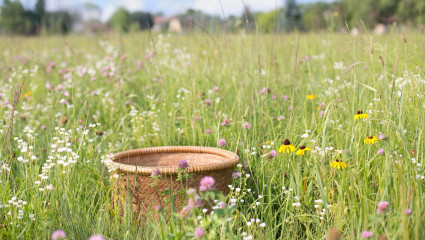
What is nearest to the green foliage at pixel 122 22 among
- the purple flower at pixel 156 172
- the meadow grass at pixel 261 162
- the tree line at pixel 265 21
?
the tree line at pixel 265 21

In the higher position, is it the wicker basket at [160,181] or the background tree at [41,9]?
the background tree at [41,9]

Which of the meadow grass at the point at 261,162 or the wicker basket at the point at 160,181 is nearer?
the meadow grass at the point at 261,162

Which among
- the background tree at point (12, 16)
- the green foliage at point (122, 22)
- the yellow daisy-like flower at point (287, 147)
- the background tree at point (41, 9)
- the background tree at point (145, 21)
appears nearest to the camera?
the yellow daisy-like flower at point (287, 147)

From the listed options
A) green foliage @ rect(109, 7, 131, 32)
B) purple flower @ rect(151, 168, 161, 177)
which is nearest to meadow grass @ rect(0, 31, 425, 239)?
purple flower @ rect(151, 168, 161, 177)

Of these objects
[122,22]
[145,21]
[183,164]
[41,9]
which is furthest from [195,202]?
[41,9]

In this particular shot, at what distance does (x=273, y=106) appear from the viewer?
288 cm

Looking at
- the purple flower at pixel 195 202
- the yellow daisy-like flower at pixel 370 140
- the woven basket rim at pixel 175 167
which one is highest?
the yellow daisy-like flower at pixel 370 140

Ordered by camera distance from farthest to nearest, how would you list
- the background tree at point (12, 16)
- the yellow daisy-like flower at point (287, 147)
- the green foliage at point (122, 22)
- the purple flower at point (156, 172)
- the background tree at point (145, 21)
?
the background tree at point (12, 16)
the green foliage at point (122, 22)
the background tree at point (145, 21)
the yellow daisy-like flower at point (287, 147)
the purple flower at point (156, 172)

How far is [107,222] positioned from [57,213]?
245 millimetres

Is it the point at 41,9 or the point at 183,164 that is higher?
the point at 41,9

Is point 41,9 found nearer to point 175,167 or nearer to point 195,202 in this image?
point 175,167

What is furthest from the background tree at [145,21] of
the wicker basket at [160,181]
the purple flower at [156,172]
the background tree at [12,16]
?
the background tree at [12,16]

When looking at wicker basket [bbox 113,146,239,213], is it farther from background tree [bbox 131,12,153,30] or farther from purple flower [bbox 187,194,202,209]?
background tree [bbox 131,12,153,30]

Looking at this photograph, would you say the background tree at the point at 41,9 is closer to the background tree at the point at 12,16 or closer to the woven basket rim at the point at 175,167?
the background tree at the point at 12,16
